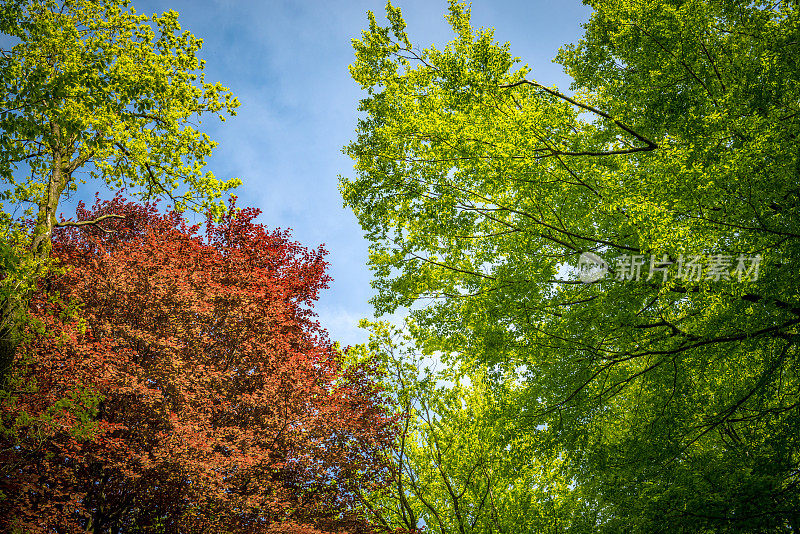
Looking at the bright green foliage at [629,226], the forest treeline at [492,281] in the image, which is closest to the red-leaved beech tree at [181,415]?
the forest treeline at [492,281]

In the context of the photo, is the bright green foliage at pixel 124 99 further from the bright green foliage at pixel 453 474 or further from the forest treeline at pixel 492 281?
the bright green foliage at pixel 453 474

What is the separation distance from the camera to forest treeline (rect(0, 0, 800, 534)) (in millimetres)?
5387

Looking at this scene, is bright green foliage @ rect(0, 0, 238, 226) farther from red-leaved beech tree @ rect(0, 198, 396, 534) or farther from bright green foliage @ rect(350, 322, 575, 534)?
bright green foliage @ rect(350, 322, 575, 534)

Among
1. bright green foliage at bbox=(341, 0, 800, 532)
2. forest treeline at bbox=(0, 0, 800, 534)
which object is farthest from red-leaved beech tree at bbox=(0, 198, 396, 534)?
bright green foliage at bbox=(341, 0, 800, 532)

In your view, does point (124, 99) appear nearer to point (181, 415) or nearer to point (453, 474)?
point (181, 415)

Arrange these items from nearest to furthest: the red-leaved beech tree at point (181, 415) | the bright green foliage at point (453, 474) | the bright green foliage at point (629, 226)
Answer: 1. the bright green foliage at point (629, 226)
2. the red-leaved beech tree at point (181, 415)
3. the bright green foliage at point (453, 474)

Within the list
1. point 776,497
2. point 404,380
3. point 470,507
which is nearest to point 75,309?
point 404,380

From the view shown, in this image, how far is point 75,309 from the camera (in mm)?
6562

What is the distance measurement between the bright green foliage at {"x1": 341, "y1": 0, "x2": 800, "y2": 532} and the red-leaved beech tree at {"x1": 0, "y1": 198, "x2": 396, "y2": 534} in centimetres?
460

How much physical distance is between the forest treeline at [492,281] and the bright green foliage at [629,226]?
0.13 ft

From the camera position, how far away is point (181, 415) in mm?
9297

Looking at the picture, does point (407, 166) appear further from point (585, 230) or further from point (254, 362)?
point (254, 362)

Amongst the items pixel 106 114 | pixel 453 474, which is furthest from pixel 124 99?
pixel 453 474

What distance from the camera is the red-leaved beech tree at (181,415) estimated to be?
8.48 meters
